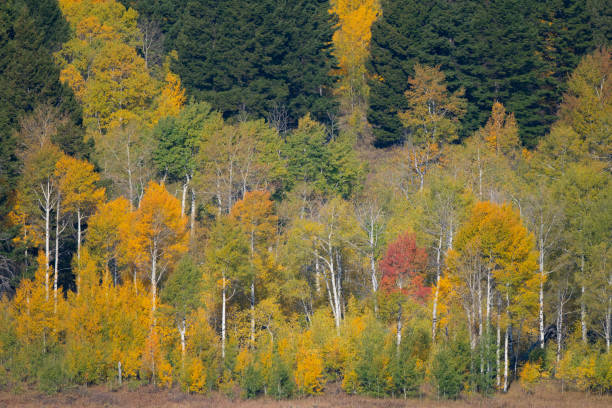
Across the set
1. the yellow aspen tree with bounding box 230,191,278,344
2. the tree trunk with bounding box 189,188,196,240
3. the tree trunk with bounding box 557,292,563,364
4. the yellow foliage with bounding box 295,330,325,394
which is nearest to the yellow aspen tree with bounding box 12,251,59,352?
the yellow aspen tree with bounding box 230,191,278,344

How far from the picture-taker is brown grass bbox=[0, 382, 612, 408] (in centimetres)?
6019

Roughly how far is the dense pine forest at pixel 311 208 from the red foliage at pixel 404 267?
0.58 ft

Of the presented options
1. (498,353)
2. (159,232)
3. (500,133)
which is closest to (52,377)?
(159,232)

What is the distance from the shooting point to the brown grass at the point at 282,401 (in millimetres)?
60188

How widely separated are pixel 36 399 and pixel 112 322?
320 inches

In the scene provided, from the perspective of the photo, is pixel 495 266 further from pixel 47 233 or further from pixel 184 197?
pixel 47 233

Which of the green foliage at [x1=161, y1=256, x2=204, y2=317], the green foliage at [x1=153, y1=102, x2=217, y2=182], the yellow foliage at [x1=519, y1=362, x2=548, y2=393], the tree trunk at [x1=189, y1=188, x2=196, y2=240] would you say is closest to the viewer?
the yellow foliage at [x1=519, y1=362, x2=548, y2=393]

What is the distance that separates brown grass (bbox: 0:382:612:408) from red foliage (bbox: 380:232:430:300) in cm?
905

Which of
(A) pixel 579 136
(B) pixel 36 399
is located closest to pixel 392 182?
(A) pixel 579 136

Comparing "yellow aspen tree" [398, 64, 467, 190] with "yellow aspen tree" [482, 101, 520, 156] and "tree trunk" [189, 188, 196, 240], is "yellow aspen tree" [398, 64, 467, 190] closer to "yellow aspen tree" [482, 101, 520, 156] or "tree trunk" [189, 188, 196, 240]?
"yellow aspen tree" [482, 101, 520, 156]

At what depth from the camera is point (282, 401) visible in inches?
2448

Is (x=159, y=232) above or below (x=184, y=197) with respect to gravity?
below

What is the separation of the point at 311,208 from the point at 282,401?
70.1 feet

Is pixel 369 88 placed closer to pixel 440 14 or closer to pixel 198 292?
pixel 440 14
